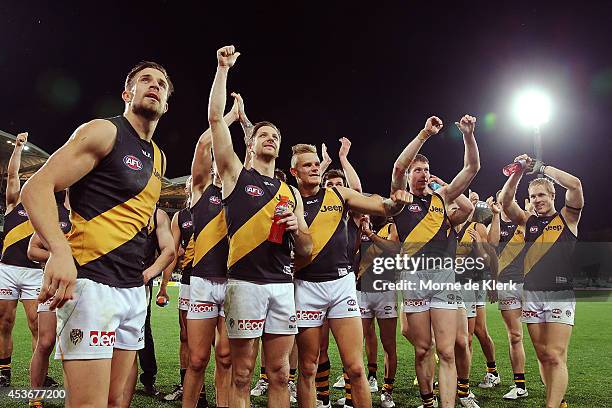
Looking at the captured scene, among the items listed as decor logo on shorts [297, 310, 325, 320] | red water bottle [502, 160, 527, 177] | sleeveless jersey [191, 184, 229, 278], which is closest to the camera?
decor logo on shorts [297, 310, 325, 320]

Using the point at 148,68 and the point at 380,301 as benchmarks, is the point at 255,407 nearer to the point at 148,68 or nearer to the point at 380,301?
the point at 380,301

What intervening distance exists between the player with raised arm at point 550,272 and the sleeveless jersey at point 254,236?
11.1 feet

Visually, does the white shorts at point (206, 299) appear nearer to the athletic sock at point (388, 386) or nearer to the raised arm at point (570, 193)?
the athletic sock at point (388, 386)

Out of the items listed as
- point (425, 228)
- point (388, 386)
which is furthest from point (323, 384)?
point (425, 228)

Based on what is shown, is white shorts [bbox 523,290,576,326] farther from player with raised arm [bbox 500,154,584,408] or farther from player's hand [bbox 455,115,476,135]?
player's hand [bbox 455,115,476,135]

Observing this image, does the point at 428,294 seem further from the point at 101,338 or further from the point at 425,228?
the point at 101,338

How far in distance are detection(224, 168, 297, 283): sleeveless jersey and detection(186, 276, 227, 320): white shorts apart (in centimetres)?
91

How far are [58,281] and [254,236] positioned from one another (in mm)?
2180

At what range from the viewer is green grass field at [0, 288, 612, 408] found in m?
7.14

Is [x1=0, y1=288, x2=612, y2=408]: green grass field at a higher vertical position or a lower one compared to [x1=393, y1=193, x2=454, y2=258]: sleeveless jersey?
lower

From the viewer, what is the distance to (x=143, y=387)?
→ 7543 millimetres

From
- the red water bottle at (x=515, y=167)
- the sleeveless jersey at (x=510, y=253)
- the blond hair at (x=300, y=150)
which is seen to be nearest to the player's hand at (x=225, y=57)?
the blond hair at (x=300, y=150)

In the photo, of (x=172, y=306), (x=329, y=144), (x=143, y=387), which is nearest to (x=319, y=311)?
(x=143, y=387)

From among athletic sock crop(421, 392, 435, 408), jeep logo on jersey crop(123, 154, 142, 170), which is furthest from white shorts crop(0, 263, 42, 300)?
athletic sock crop(421, 392, 435, 408)
